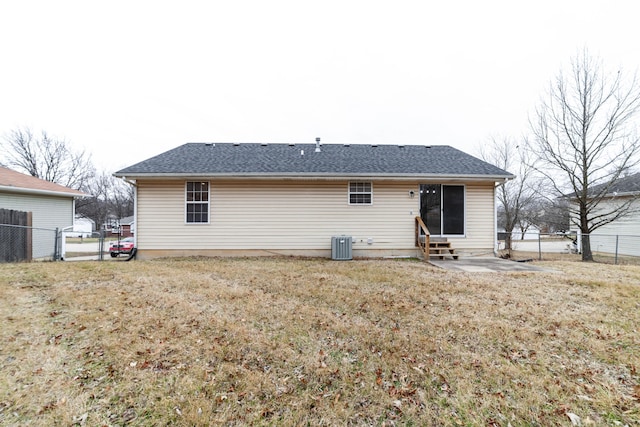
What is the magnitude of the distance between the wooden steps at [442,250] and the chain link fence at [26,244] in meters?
12.9

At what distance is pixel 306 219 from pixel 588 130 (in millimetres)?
12387

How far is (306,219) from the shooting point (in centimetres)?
978

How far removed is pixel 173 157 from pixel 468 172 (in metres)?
11.2

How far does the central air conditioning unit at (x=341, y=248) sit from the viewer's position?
9.22 meters

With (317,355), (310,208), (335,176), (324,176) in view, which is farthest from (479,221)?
(317,355)

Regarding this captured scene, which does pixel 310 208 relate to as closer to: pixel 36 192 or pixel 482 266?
pixel 482 266

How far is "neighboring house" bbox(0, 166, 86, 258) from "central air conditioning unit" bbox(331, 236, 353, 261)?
1082cm

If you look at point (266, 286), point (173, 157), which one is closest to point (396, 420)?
point (266, 286)

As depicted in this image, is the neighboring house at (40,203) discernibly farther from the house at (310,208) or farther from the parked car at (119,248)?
the house at (310,208)

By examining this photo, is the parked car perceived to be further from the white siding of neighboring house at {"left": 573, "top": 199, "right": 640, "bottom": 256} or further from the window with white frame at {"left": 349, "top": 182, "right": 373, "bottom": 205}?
the white siding of neighboring house at {"left": 573, "top": 199, "right": 640, "bottom": 256}

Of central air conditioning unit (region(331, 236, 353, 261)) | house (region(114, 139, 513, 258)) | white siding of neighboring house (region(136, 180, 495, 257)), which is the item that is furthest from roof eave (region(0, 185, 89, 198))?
central air conditioning unit (region(331, 236, 353, 261))

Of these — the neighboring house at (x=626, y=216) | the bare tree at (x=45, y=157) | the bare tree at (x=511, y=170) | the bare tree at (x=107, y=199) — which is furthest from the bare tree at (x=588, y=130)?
the bare tree at (x=107, y=199)

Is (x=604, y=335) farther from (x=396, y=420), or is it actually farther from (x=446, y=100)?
(x=446, y=100)

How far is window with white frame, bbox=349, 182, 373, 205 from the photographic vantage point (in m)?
9.86
